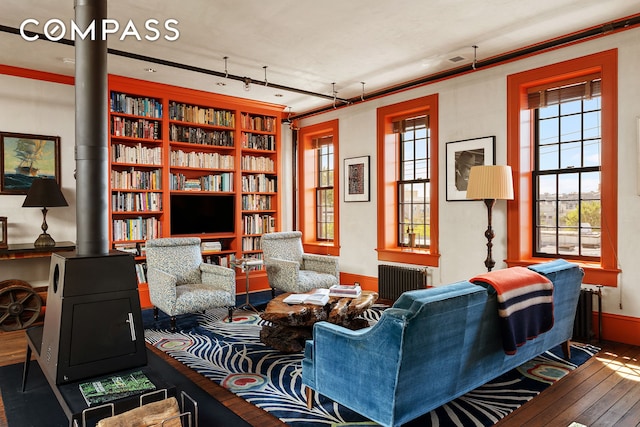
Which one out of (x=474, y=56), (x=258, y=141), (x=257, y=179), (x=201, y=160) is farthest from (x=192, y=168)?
(x=474, y=56)

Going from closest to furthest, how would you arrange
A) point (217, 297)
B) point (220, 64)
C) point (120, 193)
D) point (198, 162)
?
point (217, 297), point (220, 64), point (120, 193), point (198, 162)

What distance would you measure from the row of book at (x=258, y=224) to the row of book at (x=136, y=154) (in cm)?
159

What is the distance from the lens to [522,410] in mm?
2762

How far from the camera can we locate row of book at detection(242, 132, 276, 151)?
6.67 m

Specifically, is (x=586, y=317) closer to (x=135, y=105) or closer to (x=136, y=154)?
(x=136, y=154)

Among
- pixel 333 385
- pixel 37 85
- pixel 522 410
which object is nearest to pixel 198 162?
pixel 37 85

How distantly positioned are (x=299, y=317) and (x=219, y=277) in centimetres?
156

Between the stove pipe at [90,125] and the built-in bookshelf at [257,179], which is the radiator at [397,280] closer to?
the built-in bookshelf at [257,179]

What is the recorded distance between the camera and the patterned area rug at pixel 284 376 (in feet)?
8.76

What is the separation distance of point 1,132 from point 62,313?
3.46m

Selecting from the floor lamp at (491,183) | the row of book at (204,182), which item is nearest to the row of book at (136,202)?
the row of book at (204,182)

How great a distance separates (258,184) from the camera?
22.4 ft

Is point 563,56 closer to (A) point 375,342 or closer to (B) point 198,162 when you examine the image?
(A) point 375,342

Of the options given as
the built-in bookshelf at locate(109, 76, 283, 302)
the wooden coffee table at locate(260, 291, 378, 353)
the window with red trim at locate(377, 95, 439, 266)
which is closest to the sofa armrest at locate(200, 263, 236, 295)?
the wooden coffee table at locate(260, 291, 378, 353)
